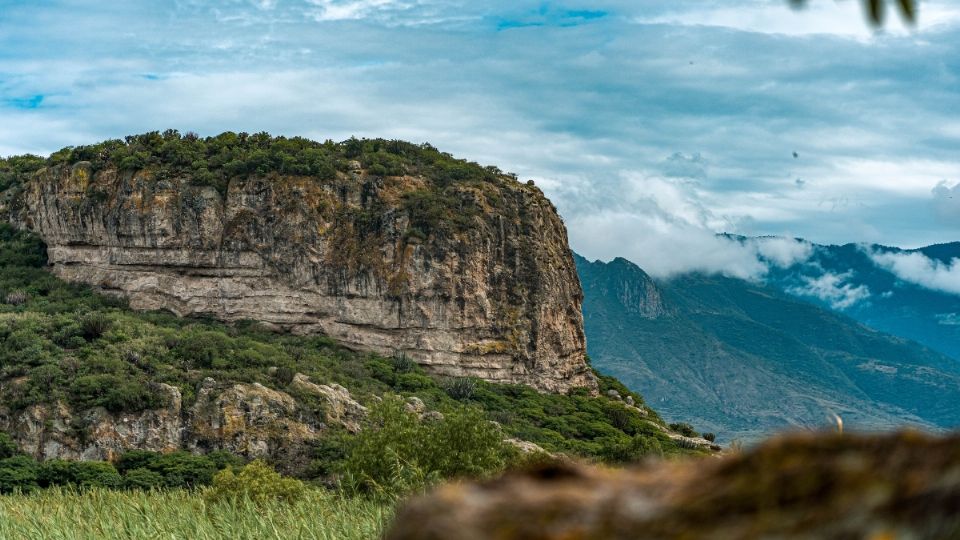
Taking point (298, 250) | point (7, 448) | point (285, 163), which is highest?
point (285, 163)

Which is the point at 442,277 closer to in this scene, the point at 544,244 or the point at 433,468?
the point at 544,244

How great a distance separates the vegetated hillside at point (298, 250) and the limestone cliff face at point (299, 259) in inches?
3.0

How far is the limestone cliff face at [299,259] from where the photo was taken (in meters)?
59.4

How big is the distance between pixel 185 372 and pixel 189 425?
3913mm

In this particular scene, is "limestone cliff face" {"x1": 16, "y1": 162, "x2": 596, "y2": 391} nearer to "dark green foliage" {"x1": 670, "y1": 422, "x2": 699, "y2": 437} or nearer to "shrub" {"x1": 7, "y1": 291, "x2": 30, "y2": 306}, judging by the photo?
"shrub" {"x1": 7, "y1": 291, "x2": 30, "y2": 306}

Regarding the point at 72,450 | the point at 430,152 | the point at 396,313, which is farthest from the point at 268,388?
the point at 430,152

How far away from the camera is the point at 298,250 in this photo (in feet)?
196

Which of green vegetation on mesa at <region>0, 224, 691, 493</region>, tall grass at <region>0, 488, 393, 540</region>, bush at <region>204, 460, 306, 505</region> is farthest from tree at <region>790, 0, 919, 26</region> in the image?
green vegetation on mesa at <region>0, 224, 691, 493</region>

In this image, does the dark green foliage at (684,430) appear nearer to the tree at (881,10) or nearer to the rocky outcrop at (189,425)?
the rocky outcrop at (189,425)

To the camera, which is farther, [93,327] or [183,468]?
[93,327]

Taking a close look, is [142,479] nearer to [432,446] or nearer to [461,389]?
[432,446]

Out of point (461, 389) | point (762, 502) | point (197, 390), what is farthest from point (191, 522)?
point (461, 389)

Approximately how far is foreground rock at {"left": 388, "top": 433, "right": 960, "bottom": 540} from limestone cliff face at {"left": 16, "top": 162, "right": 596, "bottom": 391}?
57.1 m

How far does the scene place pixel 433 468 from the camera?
75.2 ft
